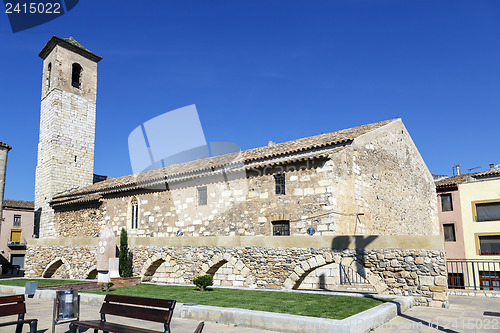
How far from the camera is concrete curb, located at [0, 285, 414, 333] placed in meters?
6.71

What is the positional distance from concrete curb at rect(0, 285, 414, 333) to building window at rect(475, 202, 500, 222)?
19899mm

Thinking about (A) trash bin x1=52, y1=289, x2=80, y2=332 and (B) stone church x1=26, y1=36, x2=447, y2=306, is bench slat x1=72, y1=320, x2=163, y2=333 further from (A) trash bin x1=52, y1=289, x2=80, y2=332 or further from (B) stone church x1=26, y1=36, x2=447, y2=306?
(B) stone church x1=26, y1=36, x2=447, y2=306

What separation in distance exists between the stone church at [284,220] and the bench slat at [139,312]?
713 centimetres

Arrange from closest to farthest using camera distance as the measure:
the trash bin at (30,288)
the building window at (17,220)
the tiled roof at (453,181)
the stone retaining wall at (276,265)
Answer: the stone retaining wall at (276,265) < the trash bin at (30,288) < the tiled roof at (453,181) < the building window at (17,220)

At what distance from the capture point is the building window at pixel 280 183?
16.5 metres

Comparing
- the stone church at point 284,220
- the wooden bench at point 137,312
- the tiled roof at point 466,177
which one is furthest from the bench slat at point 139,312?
the tiled roof at point 466,177

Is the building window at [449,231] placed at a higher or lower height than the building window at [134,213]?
lower

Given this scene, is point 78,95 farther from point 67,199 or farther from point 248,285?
point 248,285

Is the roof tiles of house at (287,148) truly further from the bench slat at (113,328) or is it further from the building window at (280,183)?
the bench slat at (113,328)

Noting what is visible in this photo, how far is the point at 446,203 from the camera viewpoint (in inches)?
1079

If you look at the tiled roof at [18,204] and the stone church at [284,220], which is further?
the tiled roof at [18,204]

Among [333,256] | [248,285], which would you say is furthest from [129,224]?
[333,256]

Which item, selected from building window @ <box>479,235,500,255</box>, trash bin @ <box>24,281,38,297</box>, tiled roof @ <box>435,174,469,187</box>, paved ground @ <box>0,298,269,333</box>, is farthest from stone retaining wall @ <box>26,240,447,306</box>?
tiled roof @ <box>435,174,469,187</box>

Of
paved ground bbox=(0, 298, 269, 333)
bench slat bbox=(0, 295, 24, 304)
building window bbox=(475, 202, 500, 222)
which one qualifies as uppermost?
building window bbox=(475, 202, 500, 222)
